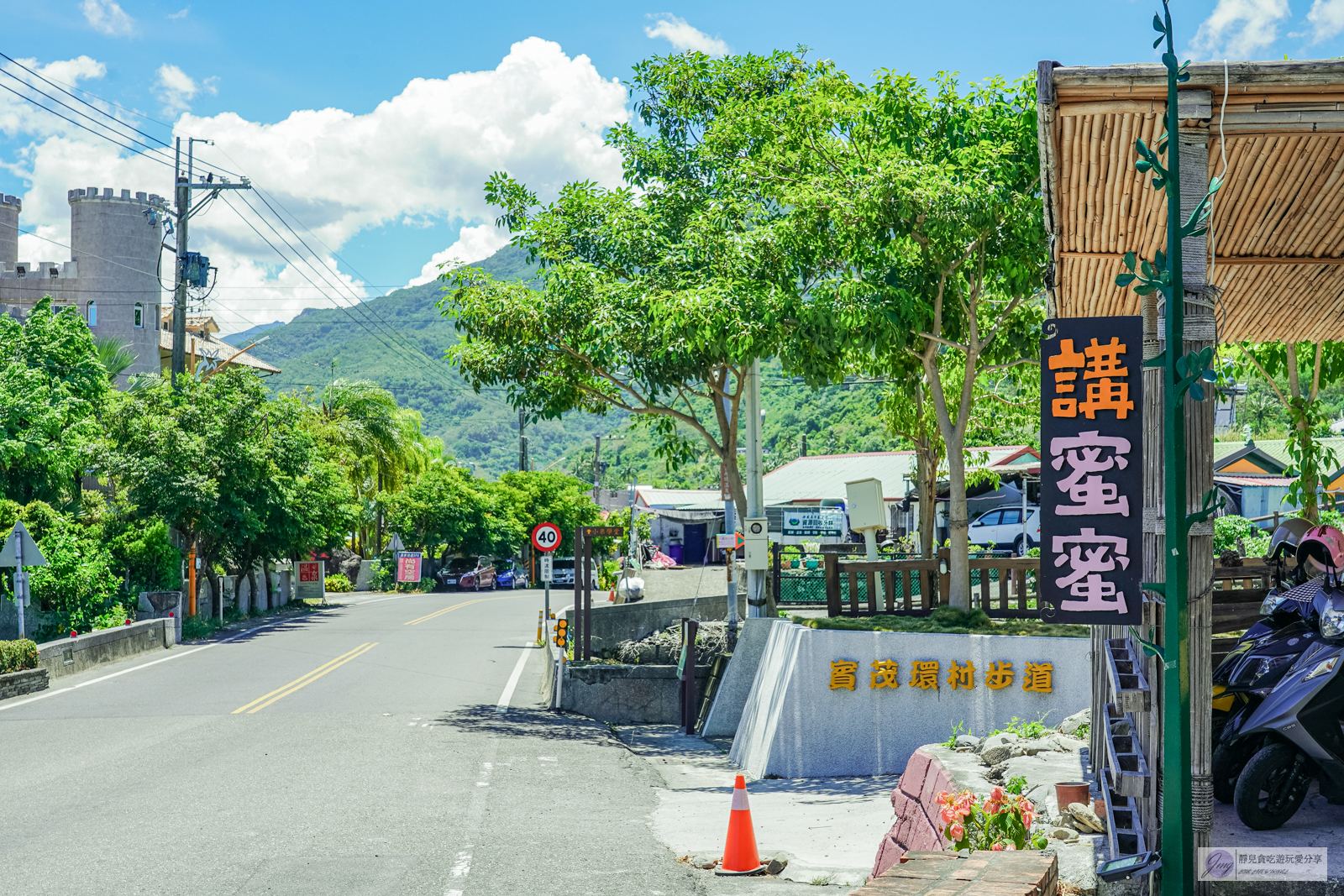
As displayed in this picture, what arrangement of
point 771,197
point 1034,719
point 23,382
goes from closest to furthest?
point 1034,719 → point 771,197 → point 23,382

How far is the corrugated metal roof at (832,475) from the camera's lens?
133 feet

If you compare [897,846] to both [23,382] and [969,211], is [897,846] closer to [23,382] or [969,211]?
[969,211]

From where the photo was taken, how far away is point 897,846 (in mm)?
7496

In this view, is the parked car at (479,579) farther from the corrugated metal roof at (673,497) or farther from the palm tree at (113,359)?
the palm tree at (113,359)

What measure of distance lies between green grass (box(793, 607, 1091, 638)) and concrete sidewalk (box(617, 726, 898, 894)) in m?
1.81

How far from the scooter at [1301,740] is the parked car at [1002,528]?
26.1 metres

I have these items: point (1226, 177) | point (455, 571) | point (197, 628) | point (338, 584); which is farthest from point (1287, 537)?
point (455, 571)

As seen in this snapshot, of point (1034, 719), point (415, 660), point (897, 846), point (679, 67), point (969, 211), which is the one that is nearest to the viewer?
point (897, 846)

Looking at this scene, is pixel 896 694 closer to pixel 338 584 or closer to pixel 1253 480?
pixel 1253 480

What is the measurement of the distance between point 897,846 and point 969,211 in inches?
324

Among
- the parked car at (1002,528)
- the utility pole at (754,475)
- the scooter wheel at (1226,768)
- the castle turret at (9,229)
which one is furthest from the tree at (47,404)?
the castle turret at (9,229)

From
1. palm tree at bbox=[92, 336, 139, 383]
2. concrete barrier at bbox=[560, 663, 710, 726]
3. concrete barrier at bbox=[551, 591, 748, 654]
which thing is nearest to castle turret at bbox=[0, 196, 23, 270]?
palm tree at bbox=[92, 336, 139, 383]

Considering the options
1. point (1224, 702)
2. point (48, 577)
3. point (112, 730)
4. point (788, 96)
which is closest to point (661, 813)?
point (1224, 702)

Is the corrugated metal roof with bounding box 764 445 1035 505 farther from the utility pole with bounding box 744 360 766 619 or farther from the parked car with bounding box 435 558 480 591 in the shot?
the utility pole with bounding box 744 360 766 619
